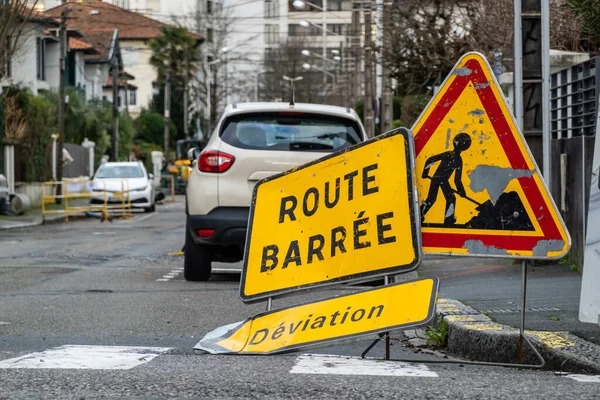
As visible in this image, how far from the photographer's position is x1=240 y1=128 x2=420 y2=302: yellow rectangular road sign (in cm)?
712

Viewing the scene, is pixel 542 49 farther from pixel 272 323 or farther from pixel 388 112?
pixel 388 112

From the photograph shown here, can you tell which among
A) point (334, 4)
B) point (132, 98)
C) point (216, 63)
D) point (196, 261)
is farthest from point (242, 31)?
point (196, 261)

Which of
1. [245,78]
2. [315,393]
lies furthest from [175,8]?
[315,393]

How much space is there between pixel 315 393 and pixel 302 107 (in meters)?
7.32

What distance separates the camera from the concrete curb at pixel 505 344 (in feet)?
22.7

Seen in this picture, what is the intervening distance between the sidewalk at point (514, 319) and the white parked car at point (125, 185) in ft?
76.6

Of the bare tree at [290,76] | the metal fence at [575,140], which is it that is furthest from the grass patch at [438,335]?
Result: the bare tree at [290,76]

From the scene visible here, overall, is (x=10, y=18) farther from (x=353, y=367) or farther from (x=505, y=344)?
(x=353, y=367)

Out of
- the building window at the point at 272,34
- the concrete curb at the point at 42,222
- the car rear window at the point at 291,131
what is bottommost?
the concrete curb at the point at 42,222

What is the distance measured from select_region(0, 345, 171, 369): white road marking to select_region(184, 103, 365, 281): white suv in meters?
4.52

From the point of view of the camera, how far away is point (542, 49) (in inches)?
535

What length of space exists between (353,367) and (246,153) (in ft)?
20.0

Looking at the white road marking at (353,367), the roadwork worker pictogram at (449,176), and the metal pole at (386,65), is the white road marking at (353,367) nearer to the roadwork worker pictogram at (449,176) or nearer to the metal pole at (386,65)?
the roadwork worker pictogram at (449,176)

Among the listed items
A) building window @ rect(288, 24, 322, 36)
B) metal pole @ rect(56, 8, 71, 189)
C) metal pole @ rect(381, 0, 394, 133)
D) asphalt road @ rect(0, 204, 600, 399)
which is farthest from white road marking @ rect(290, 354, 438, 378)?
building window @ rect(288, 24, 322, 36)
